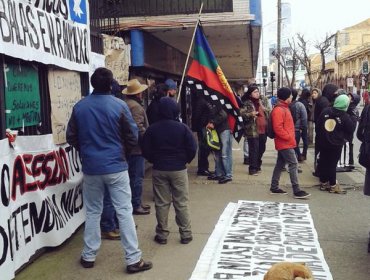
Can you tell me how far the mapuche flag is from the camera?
7551 millimetres

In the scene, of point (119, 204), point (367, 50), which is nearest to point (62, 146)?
point (119, 204)

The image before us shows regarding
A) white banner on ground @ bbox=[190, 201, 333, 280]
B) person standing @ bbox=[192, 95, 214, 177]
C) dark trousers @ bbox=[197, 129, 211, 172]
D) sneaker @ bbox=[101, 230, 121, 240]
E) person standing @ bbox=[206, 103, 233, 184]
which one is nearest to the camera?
white banner on ground @ bbox=[190, 201, 333, 280]

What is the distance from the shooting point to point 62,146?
5309 mm

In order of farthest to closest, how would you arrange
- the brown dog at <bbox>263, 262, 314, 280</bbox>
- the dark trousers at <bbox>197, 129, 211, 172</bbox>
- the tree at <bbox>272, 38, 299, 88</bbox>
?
the tree at <bbox>272, 38, 299, 88</bbox> < the dark trousers at <bbox>197, 129, 211, 172</bbox> < the brown dog at <bbox>263, 262, 314, 280</bbox>

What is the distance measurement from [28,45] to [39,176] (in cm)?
127

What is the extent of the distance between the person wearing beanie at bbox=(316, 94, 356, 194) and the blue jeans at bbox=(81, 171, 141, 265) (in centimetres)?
415

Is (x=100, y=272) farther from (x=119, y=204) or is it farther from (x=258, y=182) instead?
(x=258, y=182)

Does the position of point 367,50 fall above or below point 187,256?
above

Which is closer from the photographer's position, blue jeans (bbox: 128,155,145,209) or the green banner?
the green banner

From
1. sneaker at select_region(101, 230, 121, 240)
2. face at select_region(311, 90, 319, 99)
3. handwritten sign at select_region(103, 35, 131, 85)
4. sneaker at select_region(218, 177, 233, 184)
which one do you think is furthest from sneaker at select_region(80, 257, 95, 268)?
face at select_region(311, 90, 319, 99)

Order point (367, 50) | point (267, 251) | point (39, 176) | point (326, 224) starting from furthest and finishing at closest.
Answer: point (367, 50) → point (326, 224) → point (267, 251) → point (39, 176)

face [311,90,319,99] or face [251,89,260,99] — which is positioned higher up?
face [251,89,260,99]

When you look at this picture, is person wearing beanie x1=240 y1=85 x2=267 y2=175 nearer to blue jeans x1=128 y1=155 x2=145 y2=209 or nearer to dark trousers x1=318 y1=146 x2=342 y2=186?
dark trousers x1=318 y1=146 x2=342 y2=186

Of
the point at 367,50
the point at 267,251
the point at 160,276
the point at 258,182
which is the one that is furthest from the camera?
the point at 367,50
